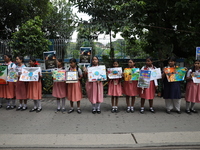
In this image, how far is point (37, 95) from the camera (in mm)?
6301

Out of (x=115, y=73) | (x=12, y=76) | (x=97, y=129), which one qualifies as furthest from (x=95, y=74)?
(x=12, y=76)

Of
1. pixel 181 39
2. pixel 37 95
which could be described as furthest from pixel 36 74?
pixel 181 39

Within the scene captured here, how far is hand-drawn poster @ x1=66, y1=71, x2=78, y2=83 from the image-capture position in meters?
5.97

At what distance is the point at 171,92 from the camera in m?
5.99

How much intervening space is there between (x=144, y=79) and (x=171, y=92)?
932 mm

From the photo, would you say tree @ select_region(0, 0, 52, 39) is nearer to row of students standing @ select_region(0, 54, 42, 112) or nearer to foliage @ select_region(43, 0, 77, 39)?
foliage @ select_region(43, 0, 77, 39)

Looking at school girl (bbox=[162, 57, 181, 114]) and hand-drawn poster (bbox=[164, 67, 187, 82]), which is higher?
hand-drawn poster (bbox=[164, 67, 187, 82])

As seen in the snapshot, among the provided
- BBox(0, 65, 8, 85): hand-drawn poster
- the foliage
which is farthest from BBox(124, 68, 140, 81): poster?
the foliage

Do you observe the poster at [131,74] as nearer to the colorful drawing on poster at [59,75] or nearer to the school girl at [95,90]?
the school girl at [95,90]

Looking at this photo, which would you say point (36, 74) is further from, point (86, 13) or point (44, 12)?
point (44, 12)

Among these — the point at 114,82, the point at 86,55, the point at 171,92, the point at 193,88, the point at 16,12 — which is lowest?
the point at 171,92

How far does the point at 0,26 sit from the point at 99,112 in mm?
13102

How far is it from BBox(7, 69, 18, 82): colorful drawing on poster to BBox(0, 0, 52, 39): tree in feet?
32.1

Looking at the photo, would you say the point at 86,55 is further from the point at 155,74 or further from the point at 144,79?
the point at 155,74
